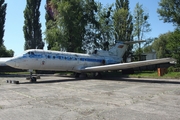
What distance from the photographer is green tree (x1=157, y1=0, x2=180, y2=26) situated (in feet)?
115

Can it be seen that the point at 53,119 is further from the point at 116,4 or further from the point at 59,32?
the point at 116,4

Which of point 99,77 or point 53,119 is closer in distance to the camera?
point 53,119

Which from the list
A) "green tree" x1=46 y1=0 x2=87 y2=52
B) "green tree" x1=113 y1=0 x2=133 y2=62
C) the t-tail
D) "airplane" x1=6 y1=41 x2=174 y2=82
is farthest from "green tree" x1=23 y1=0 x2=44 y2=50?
"airplane" x1=6 y1=41 x2=174 y2=82

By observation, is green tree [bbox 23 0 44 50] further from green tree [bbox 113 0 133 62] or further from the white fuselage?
the white fuselage

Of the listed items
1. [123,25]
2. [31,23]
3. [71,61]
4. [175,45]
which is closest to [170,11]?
[123,25]

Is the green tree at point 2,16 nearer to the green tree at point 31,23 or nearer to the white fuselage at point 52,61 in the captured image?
the green tree at point 31,23

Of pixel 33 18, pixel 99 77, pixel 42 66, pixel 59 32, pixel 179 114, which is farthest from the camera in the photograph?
pixel 33 18

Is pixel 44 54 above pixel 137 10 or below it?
below

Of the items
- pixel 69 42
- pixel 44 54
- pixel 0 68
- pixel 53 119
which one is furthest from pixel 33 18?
pixel 53 119

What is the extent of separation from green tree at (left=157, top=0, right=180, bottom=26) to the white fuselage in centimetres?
1789

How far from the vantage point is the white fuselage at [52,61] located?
18172 millimetres

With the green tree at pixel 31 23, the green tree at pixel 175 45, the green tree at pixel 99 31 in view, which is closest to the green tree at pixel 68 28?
the green tree at pixel 99 31

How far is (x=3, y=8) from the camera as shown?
4394cm

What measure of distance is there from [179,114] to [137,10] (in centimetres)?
3584
